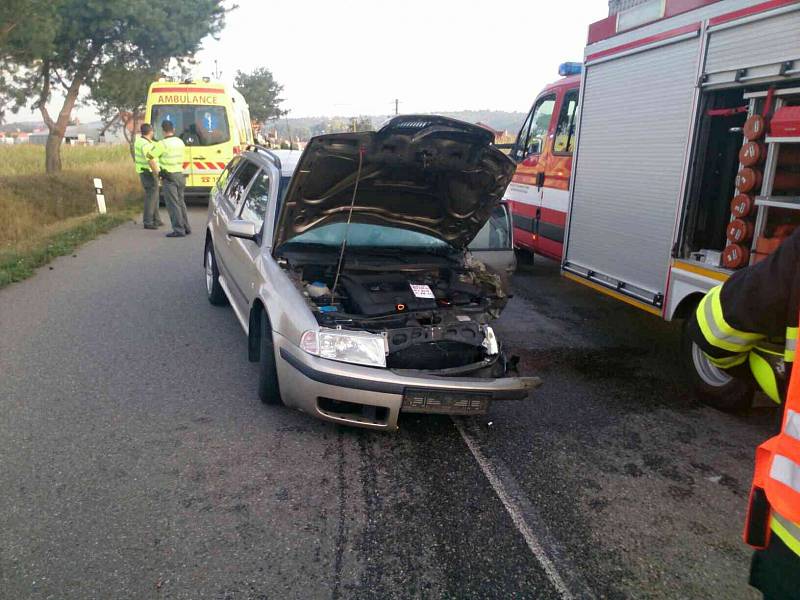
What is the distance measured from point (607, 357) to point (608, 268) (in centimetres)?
83

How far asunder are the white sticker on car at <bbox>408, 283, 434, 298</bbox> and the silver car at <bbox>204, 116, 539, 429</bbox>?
0.01 metres

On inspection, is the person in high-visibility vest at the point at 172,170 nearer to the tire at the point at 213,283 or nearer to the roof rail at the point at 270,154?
the tire at the point at 213,283

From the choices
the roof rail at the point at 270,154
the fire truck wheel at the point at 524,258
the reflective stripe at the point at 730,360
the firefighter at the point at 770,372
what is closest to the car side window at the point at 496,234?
the roof rail at the point at 270,154

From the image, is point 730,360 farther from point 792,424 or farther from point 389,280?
point 389,280

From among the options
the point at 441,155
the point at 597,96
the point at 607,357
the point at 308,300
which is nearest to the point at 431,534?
the point at 308,300

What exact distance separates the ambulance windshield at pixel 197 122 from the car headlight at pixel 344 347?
41.7ft

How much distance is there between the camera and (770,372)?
2021mm

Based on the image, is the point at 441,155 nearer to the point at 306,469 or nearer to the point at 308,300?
the point at 308,300

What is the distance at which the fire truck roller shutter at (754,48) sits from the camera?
3961 millimetres

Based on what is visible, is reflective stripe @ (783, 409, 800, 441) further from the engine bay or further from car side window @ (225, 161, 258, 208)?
car side window @ (225, 161, 258, 208)

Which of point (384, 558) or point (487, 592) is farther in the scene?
point (384, 558)

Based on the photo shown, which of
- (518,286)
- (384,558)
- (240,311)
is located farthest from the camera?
(518,286)

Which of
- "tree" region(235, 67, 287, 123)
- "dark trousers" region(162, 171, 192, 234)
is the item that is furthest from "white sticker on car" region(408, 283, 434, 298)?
"tree" region(235, 67, 287, 123)

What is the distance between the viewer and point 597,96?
621 cm
